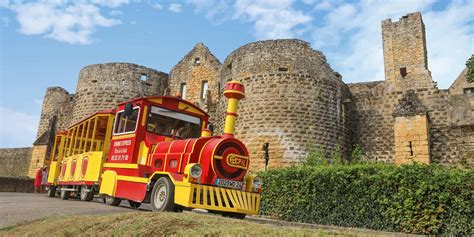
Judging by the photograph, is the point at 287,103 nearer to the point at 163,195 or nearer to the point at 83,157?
the point at 83,157

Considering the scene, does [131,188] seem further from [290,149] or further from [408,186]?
[290,149]

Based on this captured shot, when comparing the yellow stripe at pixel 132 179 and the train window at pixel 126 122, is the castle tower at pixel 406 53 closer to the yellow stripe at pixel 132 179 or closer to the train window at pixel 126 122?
the train window at pixel 126 122

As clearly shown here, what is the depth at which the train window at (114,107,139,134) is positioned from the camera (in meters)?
8.92

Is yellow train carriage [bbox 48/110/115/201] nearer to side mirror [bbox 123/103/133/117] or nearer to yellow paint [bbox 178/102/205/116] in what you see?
side mirror [bbox 123/103/133/117]

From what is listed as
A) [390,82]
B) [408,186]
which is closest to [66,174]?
[408,186]

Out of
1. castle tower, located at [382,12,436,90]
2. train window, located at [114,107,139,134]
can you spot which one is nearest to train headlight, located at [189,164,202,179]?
train window, located at [114,107,139,134]

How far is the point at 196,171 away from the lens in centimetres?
690

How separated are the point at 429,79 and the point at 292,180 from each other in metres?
11.4

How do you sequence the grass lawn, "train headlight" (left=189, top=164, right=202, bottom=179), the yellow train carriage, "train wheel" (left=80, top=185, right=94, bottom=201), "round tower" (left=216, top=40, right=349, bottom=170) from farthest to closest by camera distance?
"round tower" (left=216, top=40, right=349, bottom=170) → "train wheel" (left=80, top=185, right=94, bottom=201) → the yellow train carriage → "train headlight" (left=189, top=164, right=202, bottom=179) → the grass lawn

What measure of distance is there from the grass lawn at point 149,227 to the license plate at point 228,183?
5.75ft

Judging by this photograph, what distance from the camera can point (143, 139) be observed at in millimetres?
8711

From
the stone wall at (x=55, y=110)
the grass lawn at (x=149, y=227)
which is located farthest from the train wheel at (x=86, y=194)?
the stone wall at (x=55, y=110)

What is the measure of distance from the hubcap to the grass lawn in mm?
1563

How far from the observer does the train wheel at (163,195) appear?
23.2 ft
